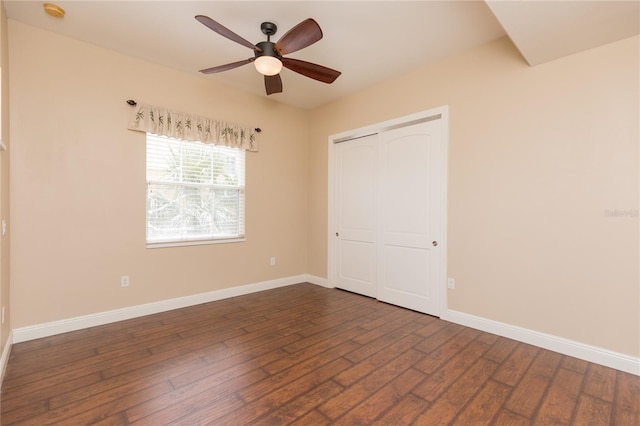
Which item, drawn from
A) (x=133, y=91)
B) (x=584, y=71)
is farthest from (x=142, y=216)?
(x=584, y=71)

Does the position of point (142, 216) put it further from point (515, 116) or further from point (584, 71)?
point (584, 71)

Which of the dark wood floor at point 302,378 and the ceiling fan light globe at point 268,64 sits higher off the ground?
the ceiling fan light globe at point 268,64

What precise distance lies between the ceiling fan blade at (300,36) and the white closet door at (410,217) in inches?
70.3

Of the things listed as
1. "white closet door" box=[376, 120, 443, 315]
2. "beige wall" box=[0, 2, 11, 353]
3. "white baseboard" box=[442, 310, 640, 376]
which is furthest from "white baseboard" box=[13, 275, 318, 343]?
"white baseboard" box=[442, 310, 640, 376]

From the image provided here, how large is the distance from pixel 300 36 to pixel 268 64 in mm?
384

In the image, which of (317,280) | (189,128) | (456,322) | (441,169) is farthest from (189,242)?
(456,322)

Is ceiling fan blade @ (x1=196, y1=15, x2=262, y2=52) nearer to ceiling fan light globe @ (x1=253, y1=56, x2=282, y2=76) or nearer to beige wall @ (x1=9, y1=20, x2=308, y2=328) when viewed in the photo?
ceiling fan light globe @ (x1=253, y1=56, x2=282, y2=76)

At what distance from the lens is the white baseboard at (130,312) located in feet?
8.92

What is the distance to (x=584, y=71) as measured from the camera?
2434mm

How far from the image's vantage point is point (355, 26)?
8.85ft

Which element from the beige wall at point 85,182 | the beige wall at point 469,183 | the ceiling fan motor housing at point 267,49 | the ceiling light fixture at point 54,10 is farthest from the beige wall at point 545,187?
the ceiling light fixture at point 54,10

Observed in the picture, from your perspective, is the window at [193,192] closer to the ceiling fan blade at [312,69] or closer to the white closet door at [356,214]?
the white closet door at [356,214]

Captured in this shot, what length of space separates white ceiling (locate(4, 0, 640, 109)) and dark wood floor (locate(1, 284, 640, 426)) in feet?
8.20

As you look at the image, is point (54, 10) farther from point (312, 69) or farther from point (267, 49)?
point (312, 69)
